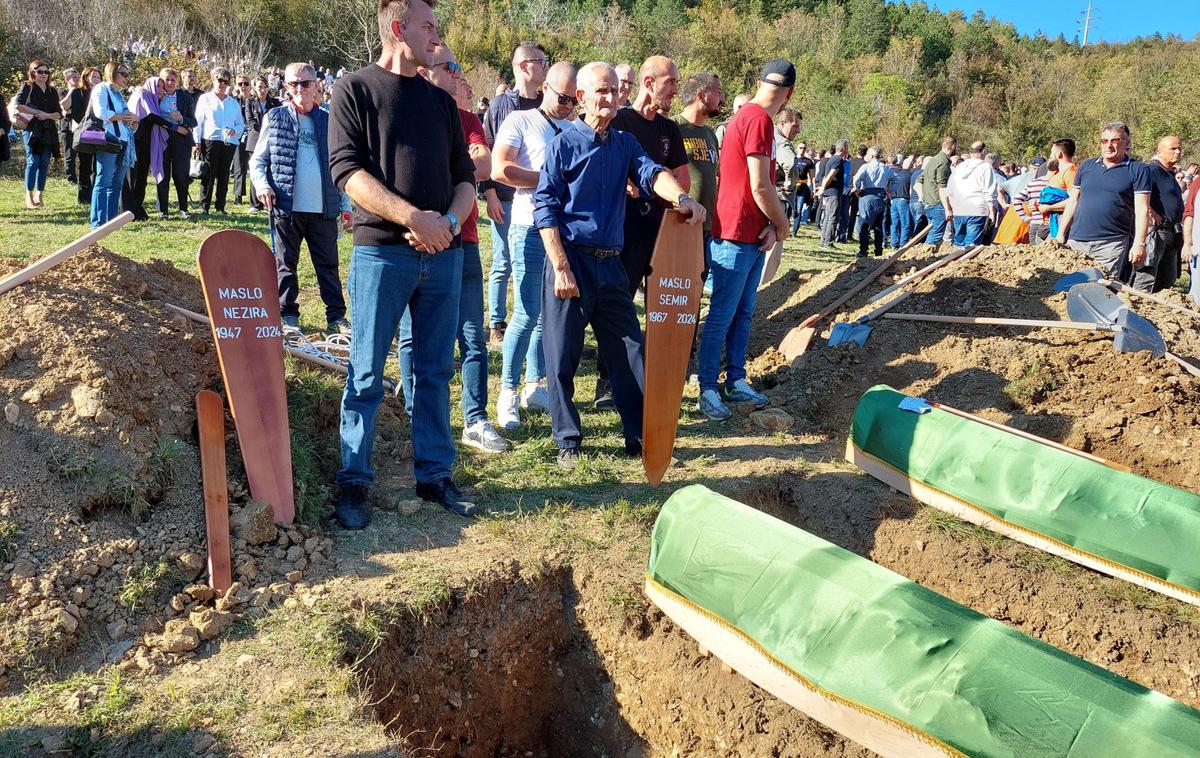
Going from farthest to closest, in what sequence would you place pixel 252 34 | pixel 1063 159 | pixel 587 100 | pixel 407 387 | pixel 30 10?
pixel 252 34, pixel 30 10, pixel 1063 159, pixel 407 387, pixel 587 100

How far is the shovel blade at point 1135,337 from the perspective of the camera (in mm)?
5969

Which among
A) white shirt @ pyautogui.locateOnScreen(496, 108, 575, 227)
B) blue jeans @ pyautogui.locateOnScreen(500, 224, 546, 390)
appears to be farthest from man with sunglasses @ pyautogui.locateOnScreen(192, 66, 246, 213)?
blue jeans @ pyautogui.locateOnScreen(500, 224, 546, 390)

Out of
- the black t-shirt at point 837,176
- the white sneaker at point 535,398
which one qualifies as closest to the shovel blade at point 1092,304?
the white sneaker at point 535,398

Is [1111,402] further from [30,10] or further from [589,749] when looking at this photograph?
[30,10]

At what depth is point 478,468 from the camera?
457 centimetres

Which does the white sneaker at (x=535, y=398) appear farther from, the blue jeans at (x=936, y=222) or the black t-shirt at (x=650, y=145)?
the blue jeans at (x=936, y=222)

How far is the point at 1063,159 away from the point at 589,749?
952cm

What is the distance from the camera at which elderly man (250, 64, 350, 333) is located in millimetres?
5828

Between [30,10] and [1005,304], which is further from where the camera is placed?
[30,10]

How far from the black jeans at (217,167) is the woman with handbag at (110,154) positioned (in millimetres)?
2040

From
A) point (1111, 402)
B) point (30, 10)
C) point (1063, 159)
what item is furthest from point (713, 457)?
point (30, 10)

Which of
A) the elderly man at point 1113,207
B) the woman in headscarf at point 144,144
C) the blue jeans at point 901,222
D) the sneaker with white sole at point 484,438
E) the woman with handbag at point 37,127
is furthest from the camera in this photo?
the blue jeans at point 901,222

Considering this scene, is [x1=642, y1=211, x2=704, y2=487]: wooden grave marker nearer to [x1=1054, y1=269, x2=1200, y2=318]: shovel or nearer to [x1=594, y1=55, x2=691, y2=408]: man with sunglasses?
[x1=594, y1=55, x2=691, y2=408]: man with sunglasses

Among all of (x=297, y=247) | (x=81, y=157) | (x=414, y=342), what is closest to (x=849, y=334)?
(x=414, y=342)
